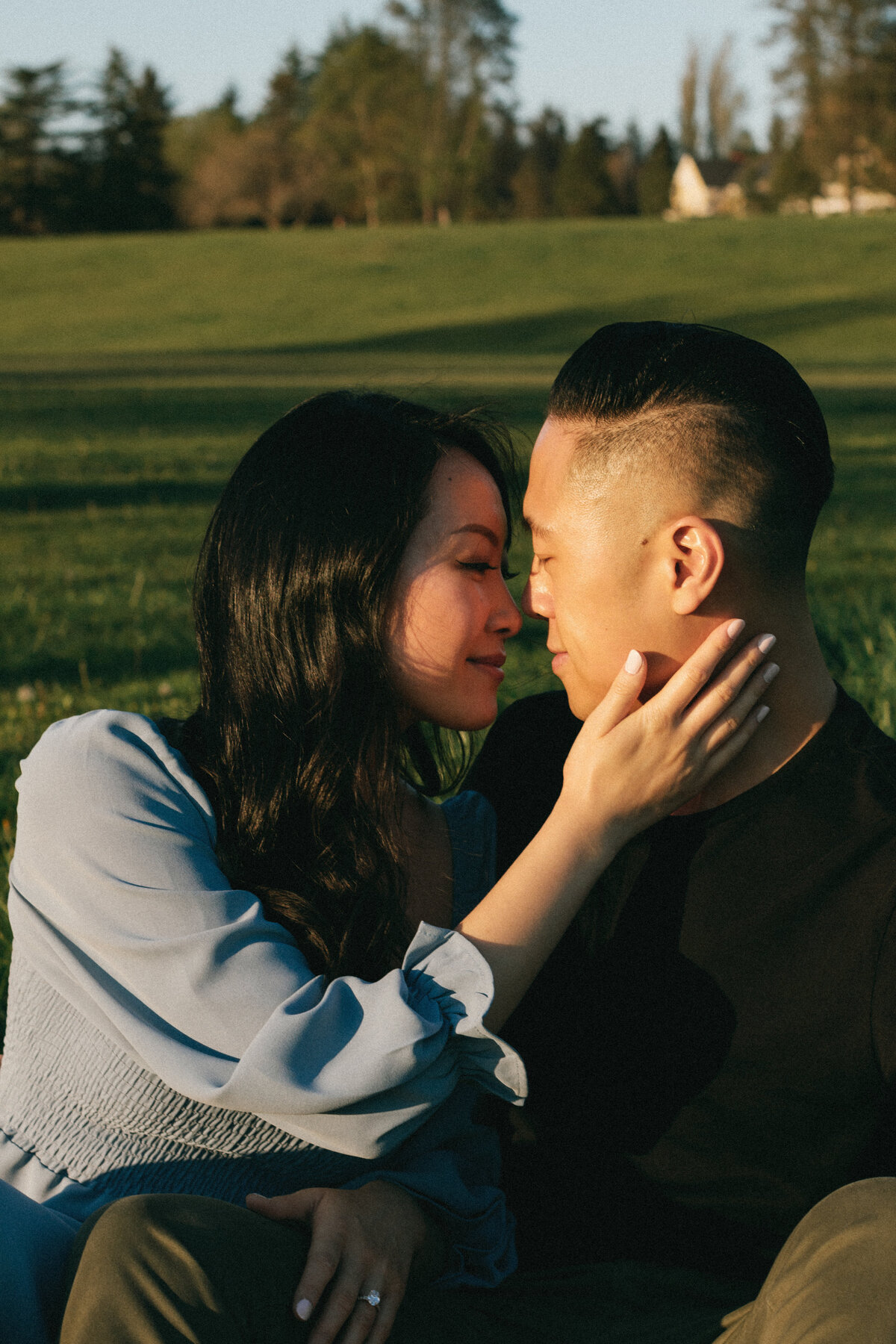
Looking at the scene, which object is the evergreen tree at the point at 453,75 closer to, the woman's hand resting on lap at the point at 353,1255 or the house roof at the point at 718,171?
the house roof at the point at 718,171

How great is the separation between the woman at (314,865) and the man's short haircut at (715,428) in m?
0.24

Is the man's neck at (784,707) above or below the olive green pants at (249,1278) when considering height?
above

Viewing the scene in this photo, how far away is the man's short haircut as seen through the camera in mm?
2375

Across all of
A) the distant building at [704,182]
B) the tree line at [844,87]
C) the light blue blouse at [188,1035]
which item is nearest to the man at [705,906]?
the light blue blouse at [188,1035]

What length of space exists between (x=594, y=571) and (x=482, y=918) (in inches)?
25.2

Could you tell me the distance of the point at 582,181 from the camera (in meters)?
79.6

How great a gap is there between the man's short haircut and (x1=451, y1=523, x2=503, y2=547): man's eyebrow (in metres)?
→ 0.29

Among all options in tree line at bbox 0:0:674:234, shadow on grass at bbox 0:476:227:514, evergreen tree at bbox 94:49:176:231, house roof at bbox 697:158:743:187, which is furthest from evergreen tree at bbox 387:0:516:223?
shadow on grass at bbox 0:476:227:514

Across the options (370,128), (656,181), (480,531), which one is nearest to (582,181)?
(656,181)

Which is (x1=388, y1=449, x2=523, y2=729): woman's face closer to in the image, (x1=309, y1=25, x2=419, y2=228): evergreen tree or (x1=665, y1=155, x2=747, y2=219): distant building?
(x1=309, y1=25, x2=419, y2=228): evergreen tree

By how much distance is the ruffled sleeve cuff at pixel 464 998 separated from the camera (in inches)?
81.7

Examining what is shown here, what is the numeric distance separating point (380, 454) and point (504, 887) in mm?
897

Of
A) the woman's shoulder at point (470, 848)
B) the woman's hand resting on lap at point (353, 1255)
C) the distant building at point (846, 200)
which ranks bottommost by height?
the woman's hand resting on lap at point (353, 1255)

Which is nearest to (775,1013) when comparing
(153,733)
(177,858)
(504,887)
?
(504,887)
